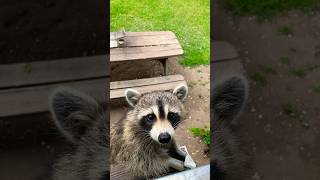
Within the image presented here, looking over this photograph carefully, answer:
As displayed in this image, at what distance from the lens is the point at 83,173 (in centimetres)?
187

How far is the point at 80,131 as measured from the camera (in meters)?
1.76

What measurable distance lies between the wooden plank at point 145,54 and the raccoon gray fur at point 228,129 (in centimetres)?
273

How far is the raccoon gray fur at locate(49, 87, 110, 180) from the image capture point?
1684mm

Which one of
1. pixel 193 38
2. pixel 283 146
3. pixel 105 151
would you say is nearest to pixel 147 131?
pixel 283 146

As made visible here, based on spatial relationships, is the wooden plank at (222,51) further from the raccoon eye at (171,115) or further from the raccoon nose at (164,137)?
the raccoon eye at (171,115)

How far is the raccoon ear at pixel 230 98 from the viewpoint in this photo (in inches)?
75.5

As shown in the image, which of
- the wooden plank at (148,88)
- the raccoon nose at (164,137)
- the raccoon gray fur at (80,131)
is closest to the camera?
the raccoon gray fur at (80,131)

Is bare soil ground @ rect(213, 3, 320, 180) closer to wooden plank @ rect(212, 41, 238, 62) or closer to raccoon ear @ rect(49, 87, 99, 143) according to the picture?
wooden plank @ rect(212, 41, 238, 62)

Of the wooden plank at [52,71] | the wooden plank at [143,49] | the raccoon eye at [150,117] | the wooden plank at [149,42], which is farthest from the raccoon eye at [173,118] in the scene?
the wooden plank at [149,42]

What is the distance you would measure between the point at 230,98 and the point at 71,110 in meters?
0.65

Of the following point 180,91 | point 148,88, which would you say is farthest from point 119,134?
point 148,88

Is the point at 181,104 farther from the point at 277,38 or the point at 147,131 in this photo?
the point at 277,38

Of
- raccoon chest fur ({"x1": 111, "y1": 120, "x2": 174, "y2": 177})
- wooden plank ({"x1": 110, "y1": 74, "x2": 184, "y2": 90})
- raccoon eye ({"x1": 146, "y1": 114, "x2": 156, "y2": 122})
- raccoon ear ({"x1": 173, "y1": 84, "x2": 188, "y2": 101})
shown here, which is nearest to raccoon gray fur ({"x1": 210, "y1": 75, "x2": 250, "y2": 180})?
raccoon eye ({"x1": 146, "y1": 114, "x2": 156, "y2": 122})

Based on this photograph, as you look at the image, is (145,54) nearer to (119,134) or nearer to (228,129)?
(119,134)
